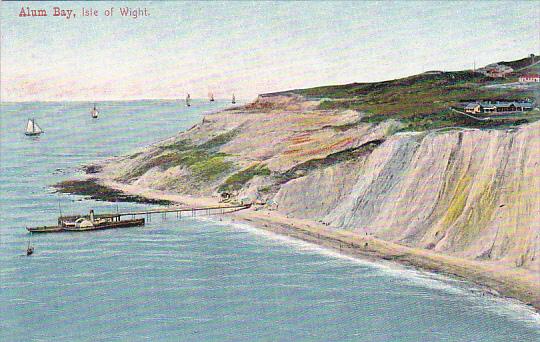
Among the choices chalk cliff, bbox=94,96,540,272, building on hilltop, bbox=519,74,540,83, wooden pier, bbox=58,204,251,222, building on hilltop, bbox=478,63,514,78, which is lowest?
wooden pier, bbox=58,204,251,222

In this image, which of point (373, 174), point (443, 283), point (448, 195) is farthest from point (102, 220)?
point (443, 283)

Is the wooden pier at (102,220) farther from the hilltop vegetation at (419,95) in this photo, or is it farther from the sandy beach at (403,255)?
the hilltop vegetation at (419,95)

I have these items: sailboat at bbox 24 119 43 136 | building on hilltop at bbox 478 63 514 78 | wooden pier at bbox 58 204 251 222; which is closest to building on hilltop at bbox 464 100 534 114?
building on hilltop at bbox 478 63 514 78

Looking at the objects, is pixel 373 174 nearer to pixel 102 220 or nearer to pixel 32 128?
pixel 102 220

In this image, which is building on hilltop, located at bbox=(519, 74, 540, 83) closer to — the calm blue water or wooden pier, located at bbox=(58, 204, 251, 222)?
wooden pier, located at bbox=(58, 204, 251, 222)

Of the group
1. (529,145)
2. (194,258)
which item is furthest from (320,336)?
(529,145)

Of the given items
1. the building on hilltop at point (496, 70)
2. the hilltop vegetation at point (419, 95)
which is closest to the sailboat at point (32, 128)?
the hilltop vegetation at point (419, 95)

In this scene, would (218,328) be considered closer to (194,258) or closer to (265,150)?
(194,258)
